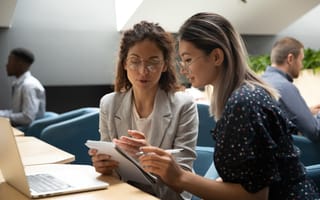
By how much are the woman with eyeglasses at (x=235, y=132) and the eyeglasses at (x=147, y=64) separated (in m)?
0.42

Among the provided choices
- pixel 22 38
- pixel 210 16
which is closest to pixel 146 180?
pixel 210 16

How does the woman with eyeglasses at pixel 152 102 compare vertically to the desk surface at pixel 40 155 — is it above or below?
above

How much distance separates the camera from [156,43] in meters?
2.27

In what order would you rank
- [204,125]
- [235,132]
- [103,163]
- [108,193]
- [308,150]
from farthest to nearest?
[204,125] → [308,150] → [103,163] → [108,193] → [235,132]

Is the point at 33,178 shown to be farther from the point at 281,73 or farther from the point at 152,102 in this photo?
the point at 281,73

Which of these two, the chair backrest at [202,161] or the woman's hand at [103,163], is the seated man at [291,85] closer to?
the chair backrest at [202,161]

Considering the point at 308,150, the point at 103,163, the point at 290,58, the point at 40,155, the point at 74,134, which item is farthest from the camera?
the point at 290,58

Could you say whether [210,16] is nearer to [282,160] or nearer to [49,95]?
[282,160]

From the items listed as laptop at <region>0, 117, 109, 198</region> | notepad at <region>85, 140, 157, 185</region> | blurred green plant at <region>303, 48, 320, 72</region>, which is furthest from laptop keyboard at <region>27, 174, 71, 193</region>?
blurred green plant at <region>303, 48, 320, 72</region>

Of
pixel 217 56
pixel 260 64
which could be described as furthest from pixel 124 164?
pixel 260 64

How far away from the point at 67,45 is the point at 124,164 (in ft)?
13.0

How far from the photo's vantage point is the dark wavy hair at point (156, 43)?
2.28m

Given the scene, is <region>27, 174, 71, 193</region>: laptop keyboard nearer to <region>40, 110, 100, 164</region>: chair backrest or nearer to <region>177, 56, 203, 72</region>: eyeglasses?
<region>177, 56, 203, 72</region>: eyeglasses

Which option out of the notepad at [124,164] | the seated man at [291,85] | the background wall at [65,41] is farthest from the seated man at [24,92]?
the notepad at [124,164]
